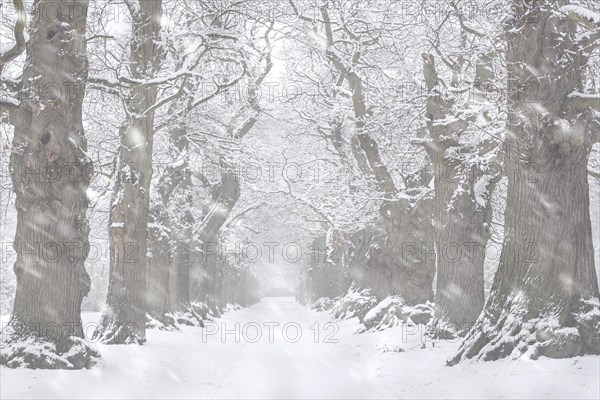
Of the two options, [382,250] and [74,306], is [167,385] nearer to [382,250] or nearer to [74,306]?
[74,306]

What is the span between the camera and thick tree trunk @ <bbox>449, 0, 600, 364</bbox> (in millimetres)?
9328

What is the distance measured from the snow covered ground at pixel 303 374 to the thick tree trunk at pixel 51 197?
817 millimetres

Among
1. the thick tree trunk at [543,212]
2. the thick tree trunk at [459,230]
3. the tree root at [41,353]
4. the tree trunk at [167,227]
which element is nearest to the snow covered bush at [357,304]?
the tree trunk at [167,227]

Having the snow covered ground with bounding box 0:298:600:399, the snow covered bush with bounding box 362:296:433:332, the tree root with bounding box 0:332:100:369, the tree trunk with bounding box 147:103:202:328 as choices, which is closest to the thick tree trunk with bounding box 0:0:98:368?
the tree root with bounding box 0:332:100:369

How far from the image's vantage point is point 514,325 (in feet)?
31.6

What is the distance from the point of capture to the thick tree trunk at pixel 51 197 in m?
9.88

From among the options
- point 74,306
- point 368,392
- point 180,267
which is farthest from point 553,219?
point 180,267

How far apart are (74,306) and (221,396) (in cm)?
267

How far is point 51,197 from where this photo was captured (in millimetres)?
10062

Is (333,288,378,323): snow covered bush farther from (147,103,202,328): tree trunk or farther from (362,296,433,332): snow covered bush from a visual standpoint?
(147,103,202,328): tree trunk

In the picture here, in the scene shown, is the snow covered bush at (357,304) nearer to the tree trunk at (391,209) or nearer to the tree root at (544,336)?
the tree trunk at (391,209)

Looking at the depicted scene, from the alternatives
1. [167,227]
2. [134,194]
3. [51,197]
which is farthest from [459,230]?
[167,227]

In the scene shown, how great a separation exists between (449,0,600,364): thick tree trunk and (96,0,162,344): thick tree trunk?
285 inches

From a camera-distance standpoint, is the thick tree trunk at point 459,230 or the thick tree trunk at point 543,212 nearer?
the thick tree trunk at point 543,212
